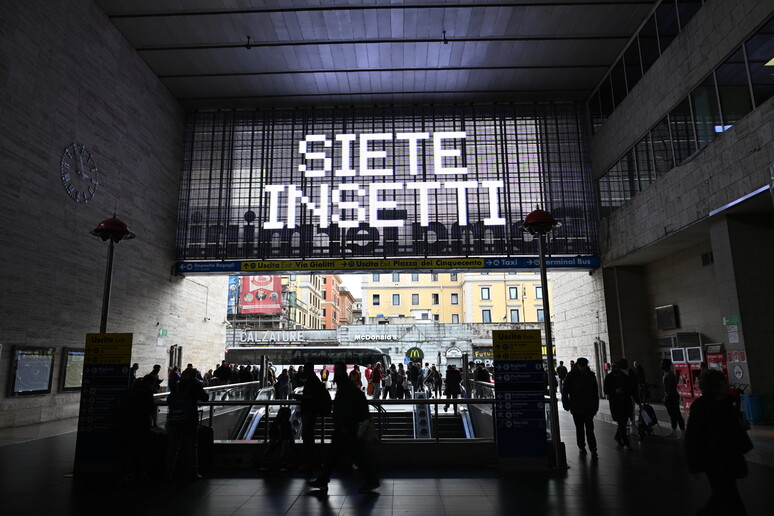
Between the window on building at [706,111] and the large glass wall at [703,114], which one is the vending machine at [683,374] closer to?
the large glass wall at [703,114]

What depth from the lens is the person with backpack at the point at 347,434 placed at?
6711mm

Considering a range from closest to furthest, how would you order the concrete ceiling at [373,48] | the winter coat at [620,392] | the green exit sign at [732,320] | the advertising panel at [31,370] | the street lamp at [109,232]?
the street lamp at [109,232], the winter coat at [620,392], the green exit sign at [732,320], the advertising panel at [31,370], the concrete ceiling at [373,48]

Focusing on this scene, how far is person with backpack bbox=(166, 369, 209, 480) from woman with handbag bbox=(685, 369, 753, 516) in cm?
629

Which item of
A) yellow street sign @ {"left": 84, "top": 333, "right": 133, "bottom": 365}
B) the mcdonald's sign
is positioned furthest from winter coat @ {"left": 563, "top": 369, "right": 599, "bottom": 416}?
the mcdonald's sign

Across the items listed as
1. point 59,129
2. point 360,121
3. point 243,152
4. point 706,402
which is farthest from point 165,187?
point 706,402

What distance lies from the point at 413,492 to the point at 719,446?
146 inches

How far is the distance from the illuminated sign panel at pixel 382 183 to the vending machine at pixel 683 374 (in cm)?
624

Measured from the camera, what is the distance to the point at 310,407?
A: 7883mm

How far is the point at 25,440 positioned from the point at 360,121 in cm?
Result: 1672


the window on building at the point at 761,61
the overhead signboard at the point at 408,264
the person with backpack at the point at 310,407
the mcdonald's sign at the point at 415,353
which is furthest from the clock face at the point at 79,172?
the mcdonald's sign at the point at 415,353

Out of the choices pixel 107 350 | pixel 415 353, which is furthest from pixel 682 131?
pixel 415 353

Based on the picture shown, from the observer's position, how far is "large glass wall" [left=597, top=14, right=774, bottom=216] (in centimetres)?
1205

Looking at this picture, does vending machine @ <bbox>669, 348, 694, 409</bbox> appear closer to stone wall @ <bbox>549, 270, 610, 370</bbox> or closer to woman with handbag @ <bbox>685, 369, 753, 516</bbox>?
stone wall @ <bbox>549, 270, 610, 370</bbox>

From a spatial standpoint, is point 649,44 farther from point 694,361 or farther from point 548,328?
point 548,328
